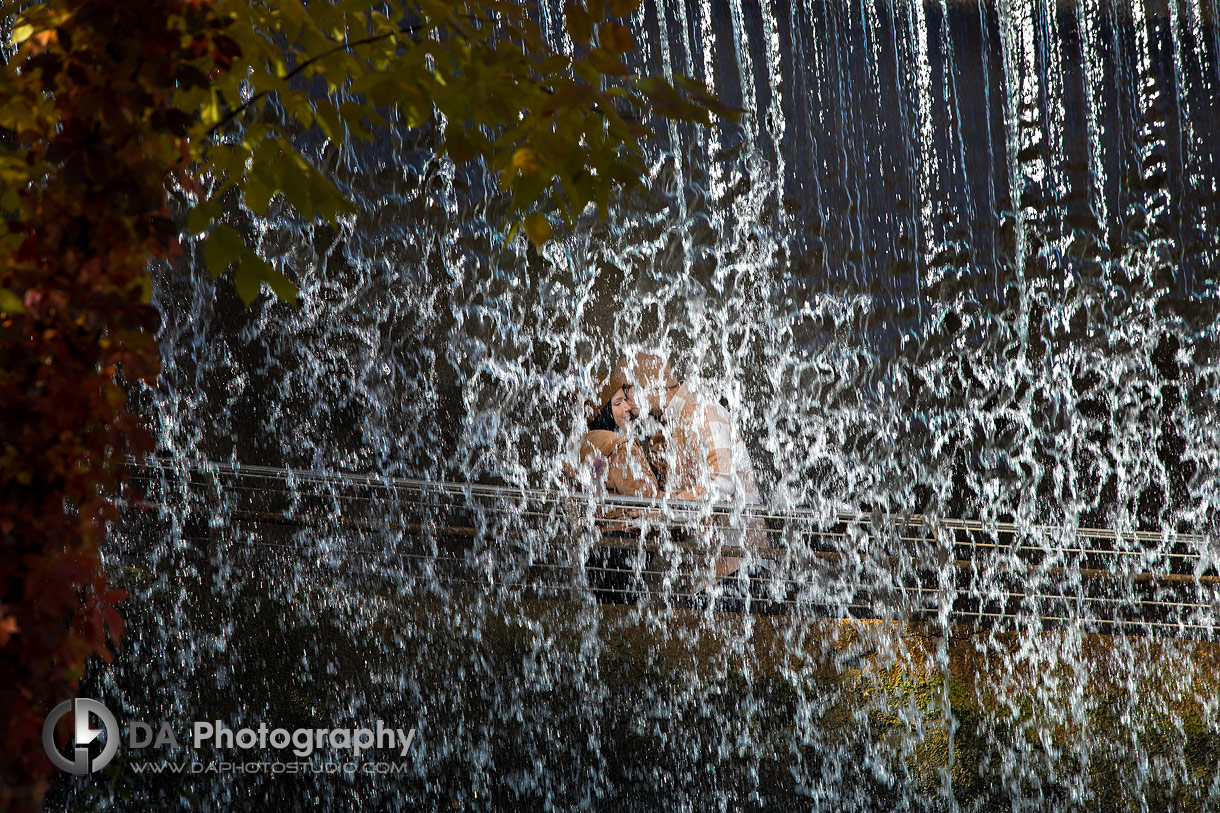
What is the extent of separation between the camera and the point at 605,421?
6652 millimetres

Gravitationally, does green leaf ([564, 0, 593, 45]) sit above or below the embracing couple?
above

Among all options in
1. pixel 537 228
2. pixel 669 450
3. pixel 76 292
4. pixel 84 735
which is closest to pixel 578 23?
pixel 537 228

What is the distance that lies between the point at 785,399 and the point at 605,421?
178cm

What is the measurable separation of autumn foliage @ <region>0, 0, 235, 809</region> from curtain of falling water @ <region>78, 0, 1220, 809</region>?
426 cm

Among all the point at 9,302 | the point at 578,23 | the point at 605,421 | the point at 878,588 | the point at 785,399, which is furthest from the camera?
the point at 785,399

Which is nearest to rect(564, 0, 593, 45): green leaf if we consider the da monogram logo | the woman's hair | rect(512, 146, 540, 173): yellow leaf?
rect(512, 146, 540, 173): yellow leaf

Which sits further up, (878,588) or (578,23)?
(578,23)

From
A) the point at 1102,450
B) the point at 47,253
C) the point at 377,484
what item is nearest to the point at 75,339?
the point at 47,253

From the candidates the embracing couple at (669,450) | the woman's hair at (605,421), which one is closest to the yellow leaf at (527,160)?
the embracing couple at (669,450)

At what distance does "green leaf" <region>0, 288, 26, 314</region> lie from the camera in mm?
1129

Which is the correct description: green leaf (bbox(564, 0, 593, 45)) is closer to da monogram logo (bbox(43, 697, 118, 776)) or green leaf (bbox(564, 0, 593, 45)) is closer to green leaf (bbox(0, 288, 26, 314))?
green leaf (bbox(0, 288, 26, 314))

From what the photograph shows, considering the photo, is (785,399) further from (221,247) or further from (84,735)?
(221,247)

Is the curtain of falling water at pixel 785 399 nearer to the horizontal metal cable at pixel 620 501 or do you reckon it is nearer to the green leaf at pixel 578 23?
the horizontal metal cable at pixel 620 501

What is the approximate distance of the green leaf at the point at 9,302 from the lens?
1.13 metres
